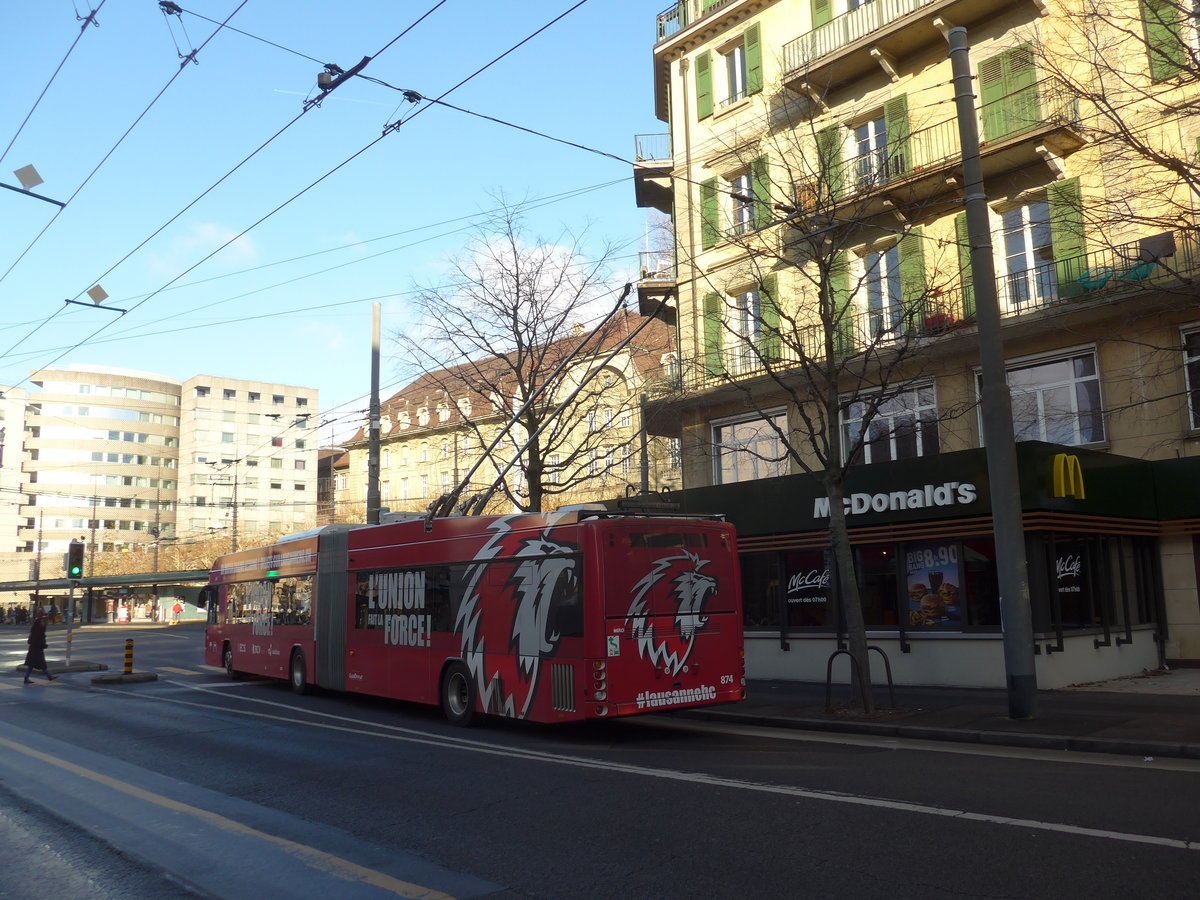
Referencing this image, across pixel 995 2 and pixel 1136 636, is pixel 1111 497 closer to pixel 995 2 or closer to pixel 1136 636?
pixel 1136 636

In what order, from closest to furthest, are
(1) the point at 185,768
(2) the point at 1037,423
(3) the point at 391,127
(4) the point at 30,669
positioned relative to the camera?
(1) the point at 185,768 < (3) the point at 391,127 < (2) the point at 1037,423 < (4) the point at 30,669

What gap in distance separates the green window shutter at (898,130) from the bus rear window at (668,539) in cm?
1075

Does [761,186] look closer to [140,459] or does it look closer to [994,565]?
[994,565]

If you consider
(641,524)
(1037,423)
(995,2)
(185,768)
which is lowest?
(185,768)

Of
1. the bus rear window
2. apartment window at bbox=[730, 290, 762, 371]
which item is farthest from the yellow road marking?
apartment window at bbox=[730, 290, 762, 371]

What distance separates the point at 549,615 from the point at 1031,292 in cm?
1183

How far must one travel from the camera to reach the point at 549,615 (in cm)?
1207

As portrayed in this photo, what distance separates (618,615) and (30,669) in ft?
59.6

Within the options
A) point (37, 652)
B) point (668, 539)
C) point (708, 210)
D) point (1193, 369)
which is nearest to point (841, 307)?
point (708, 210)

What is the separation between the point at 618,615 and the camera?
11.6m

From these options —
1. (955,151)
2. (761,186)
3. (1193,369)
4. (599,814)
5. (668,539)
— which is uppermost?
(955,151)

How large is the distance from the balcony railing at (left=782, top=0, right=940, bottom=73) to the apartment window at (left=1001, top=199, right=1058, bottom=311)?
16.0ft

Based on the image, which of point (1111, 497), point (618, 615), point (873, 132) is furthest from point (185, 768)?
point (873, 132)

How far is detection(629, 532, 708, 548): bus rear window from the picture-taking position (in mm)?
12047
